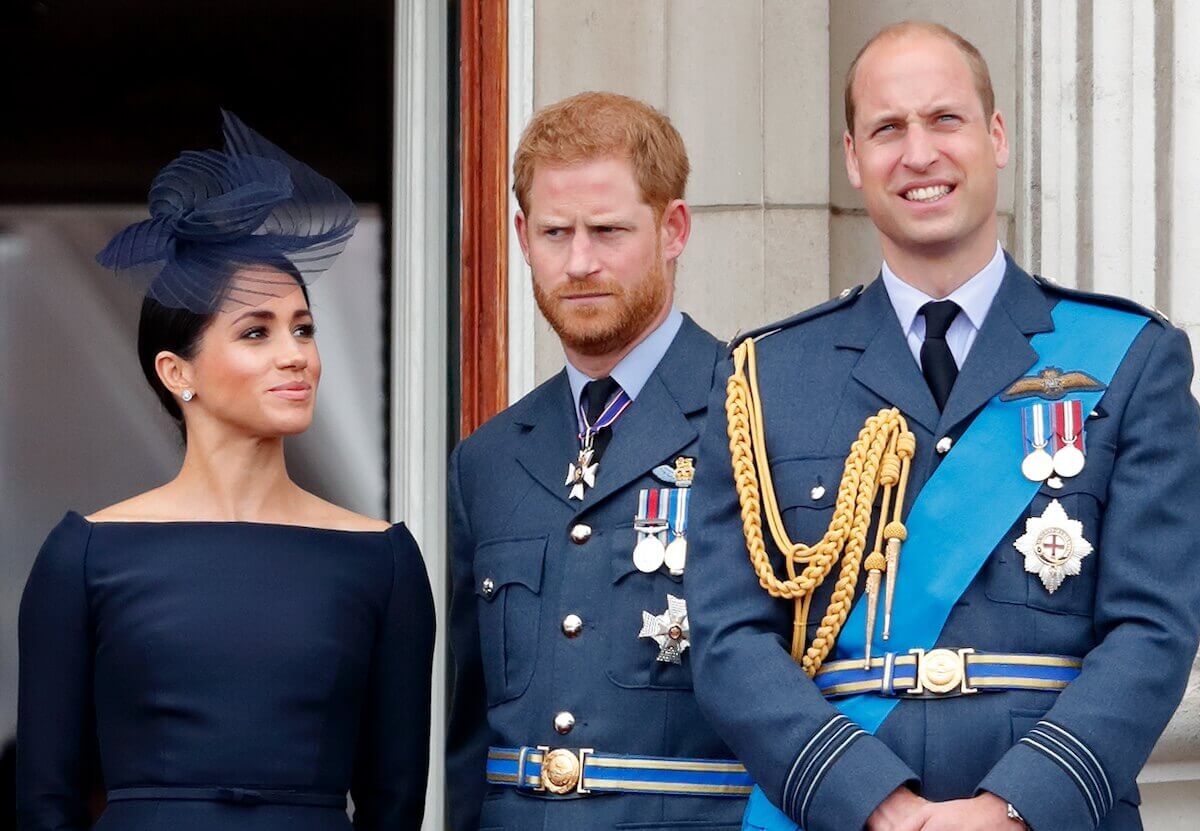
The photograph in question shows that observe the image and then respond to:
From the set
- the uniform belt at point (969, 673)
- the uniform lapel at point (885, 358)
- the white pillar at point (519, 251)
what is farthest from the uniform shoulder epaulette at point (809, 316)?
the white pillar at point (519, 251)

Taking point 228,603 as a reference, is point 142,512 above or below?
above

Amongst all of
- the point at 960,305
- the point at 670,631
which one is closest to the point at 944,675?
the point at 960,305

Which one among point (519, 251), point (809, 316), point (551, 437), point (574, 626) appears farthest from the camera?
point (519, 251)

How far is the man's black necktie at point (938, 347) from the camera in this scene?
308cm

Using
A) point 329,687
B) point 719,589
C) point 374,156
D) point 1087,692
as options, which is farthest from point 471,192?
point 1087,692

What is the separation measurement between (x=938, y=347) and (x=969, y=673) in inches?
18.7

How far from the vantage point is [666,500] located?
3.53 metres

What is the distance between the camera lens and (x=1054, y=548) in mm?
2900

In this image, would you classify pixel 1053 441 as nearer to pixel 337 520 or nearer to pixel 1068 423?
pixel 1068 423

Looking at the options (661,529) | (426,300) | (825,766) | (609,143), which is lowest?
(825,766)

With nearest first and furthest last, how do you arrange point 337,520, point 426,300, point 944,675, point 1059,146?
1. point 944,675
2. point 337,520
3. point 1059,146
4. point 426,300

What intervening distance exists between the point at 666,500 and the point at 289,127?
3.03 metres

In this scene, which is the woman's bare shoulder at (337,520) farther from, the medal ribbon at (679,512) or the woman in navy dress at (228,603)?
the medal ribbon at (679,512)

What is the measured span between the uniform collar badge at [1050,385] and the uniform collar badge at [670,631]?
0.69 meters
